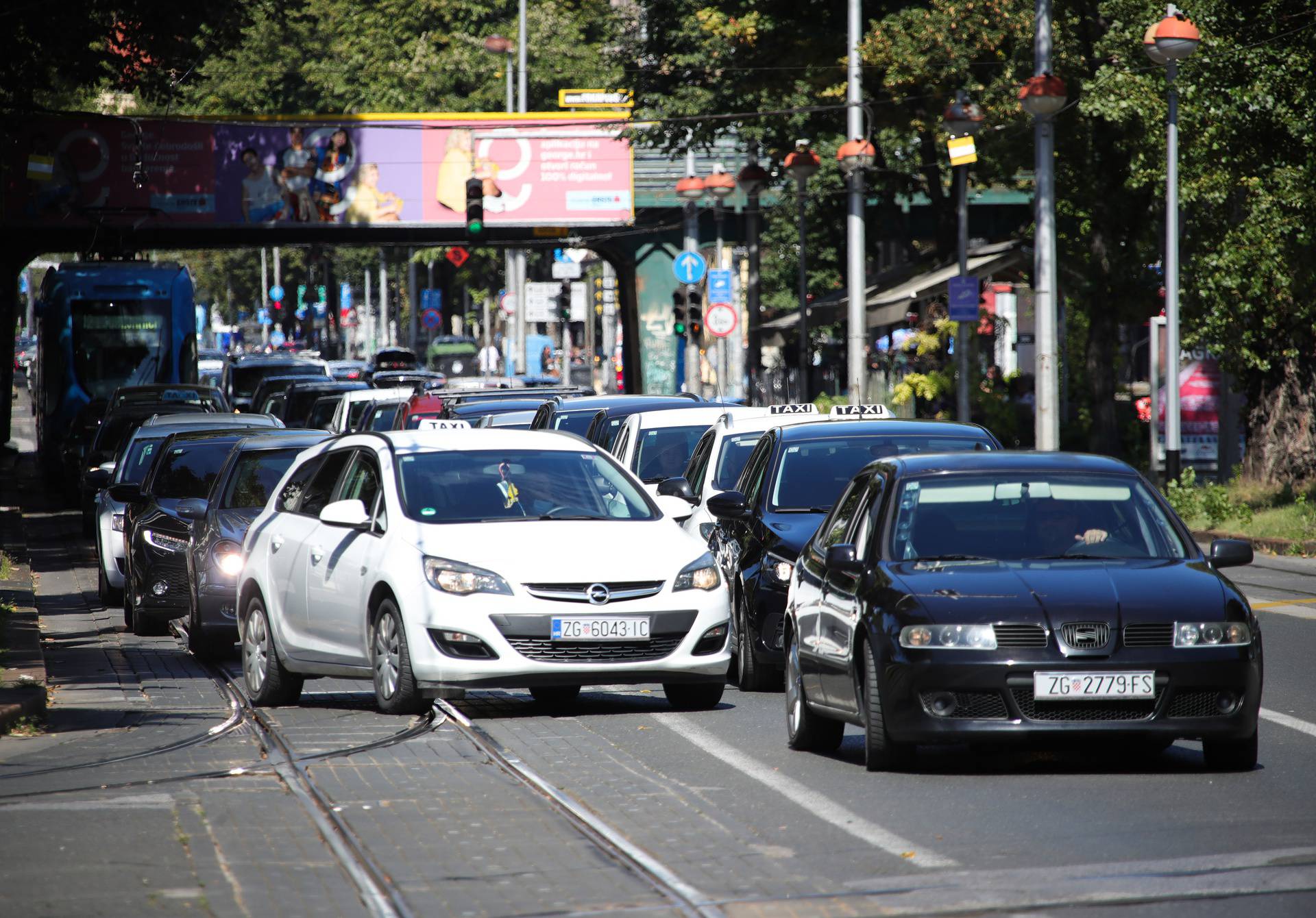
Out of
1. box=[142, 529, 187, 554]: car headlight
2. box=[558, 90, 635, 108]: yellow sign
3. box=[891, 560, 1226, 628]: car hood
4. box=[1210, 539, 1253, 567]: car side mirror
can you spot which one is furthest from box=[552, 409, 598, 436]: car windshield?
box=[558, 90, 635, 108]: yellow sign

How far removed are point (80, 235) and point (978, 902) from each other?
44624mm

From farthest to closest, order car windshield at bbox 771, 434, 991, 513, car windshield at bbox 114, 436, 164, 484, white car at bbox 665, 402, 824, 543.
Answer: car windshield at bbox 114, 436, 164, 484
white car at bbox 665, 402, 824, 543
car windshield at bbox 771, 434, 991, 513

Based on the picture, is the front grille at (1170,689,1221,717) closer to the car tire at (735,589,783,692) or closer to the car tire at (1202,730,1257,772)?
the car tire at (1202,730,1257,772)

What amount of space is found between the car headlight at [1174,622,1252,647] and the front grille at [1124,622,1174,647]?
0.03 m

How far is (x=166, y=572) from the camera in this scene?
17953mm

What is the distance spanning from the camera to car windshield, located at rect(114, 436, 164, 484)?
70.0 feet

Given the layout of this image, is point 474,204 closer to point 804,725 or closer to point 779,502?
point 779,502

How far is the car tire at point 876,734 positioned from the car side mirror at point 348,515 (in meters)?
3.49

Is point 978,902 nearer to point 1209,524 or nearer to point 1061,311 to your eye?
point 1209,524

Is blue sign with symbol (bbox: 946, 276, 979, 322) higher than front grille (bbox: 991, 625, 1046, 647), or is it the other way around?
blue sign with symbol (bbox: 946, 276, 979, 322)

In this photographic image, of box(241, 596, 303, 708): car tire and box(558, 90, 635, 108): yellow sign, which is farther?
box(558, 90, 635, 108): yellow sign

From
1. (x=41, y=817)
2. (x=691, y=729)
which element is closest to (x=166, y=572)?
(x=691, y=729)

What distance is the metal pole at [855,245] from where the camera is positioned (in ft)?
113

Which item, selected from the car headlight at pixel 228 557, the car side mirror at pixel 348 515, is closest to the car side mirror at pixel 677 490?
the car side mirror at pixel 348 515
